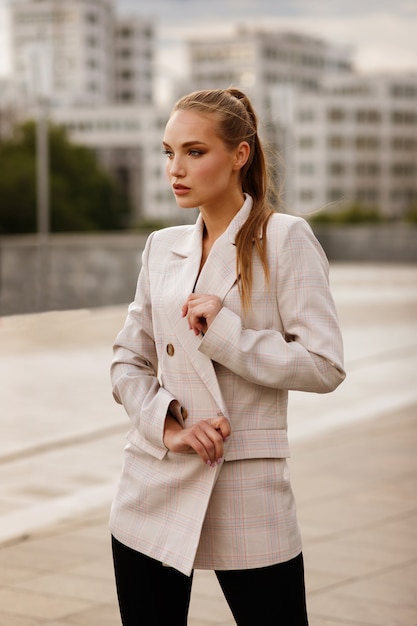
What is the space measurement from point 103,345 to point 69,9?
189 meters

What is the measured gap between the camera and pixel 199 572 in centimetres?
529

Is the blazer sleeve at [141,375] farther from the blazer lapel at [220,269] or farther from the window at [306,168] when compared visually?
the window at [306,168]

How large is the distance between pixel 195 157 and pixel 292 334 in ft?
1.34

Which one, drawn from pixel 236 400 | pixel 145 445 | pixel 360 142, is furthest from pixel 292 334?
pixel 360 142

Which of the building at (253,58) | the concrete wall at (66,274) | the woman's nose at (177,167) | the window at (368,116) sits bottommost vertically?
the window at (368,116)

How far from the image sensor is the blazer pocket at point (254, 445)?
256cm

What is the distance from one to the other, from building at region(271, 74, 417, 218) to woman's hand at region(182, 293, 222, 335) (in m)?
151

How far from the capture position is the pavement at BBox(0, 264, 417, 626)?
4.84 meters

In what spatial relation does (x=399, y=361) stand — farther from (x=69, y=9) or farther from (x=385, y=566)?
(x=69, y=9)

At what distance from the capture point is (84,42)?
646 ft

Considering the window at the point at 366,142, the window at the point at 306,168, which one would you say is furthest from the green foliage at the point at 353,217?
the window at the point at 366,142

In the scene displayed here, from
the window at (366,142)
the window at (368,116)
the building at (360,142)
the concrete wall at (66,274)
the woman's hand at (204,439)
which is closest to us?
the woman's hand at (204,439)

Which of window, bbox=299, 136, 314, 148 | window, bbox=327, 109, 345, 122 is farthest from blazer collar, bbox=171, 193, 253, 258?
window, bbox=327, 109, 345, 122

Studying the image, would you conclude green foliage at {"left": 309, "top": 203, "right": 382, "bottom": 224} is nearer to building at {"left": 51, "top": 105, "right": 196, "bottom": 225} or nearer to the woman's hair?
the woman's hair
